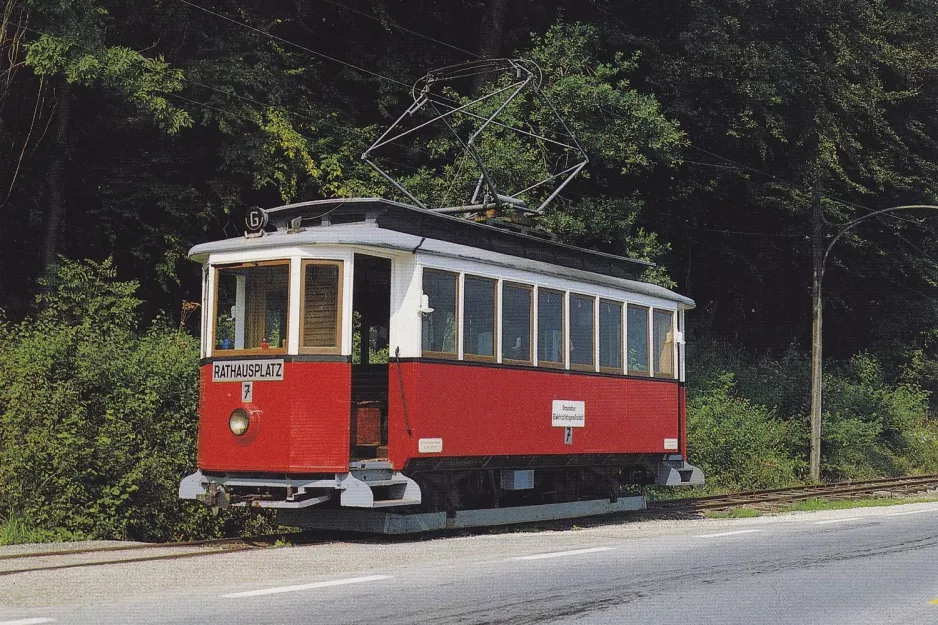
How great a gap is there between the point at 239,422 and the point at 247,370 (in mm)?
550

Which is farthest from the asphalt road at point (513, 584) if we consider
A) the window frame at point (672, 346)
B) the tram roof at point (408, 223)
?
the window frame at point (672, 346)

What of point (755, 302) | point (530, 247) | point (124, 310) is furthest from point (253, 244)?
point (755, 302)

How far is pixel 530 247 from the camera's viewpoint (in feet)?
50.4

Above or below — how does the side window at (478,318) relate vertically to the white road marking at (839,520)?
above

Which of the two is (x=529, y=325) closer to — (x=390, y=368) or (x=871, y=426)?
(x=390, y=368)

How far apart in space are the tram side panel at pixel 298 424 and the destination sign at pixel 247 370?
7 cm

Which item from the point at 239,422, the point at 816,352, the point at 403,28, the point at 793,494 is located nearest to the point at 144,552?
the point at 239,422

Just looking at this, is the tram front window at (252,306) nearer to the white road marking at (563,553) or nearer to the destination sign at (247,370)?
the destination sign at (247,370)

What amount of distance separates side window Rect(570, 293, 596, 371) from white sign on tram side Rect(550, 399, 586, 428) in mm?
484

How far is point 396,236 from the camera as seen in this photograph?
1306 centimetres

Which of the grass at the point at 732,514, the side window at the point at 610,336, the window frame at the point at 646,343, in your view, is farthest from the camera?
the grass at the point at 732,514

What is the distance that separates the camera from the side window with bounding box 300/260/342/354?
41.7 ft

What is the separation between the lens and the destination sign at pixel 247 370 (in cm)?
1270

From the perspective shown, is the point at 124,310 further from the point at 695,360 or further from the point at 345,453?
the point at 695,360
